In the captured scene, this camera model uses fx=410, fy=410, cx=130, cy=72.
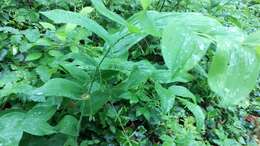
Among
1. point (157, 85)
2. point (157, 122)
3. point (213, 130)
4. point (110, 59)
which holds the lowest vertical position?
point (213, 130)

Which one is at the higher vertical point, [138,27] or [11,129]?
[138,27]

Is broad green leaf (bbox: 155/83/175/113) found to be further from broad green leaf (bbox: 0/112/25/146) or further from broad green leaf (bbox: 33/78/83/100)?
broad green leaf (bbox: 0/112/25/146)

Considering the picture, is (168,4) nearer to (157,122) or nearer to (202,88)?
(202,88)

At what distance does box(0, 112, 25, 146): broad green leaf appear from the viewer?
57.1 inches

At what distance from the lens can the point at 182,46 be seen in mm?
926

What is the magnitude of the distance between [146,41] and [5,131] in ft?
4.42

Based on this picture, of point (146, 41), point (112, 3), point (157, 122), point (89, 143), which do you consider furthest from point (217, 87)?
point (112, 3)

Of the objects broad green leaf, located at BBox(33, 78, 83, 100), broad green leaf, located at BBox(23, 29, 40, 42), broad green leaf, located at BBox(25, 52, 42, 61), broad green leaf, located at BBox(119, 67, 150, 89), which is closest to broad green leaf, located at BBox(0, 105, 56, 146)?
broad green leaf, located at BBox(33, 78, 83, 100)

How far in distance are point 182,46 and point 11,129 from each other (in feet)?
2.76

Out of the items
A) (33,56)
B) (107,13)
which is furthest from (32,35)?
(107,13)

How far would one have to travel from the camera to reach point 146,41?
2.64 m

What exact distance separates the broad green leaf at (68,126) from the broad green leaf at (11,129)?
0.15m

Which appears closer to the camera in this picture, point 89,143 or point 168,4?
point 89,143

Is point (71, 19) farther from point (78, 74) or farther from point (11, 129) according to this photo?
point (11, 129)
